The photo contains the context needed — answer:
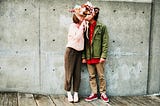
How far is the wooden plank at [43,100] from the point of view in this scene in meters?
5.23

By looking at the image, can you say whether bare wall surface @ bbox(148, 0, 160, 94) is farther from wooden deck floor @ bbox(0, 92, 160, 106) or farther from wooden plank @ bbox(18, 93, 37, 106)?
wooden plank @ bbox(18, 93, 37, 106)

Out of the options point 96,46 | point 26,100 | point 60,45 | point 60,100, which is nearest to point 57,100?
point 60,100

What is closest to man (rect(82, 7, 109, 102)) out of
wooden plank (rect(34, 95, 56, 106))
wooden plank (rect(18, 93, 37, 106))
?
wooden plank (rect(34, 95, 56, 106))

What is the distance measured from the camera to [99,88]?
5.89m

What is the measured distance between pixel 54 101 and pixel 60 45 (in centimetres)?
118

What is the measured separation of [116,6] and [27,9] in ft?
6.19

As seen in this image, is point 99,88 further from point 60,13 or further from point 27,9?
point 27,9

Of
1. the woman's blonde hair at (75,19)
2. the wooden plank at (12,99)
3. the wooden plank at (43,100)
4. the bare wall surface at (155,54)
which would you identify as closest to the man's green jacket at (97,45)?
the woman's blonde hair at (75,19)

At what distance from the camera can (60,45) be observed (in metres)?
5.80

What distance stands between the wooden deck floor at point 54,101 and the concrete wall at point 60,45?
21 cm

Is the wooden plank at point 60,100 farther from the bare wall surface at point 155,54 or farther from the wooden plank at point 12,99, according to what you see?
the bare wall surface at point 155,54

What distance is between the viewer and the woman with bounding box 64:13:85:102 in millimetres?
5332

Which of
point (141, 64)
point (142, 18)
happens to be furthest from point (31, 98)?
point (142, 18)

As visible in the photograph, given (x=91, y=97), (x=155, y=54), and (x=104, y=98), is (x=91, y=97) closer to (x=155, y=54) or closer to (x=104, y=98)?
(x=104, y=98)
